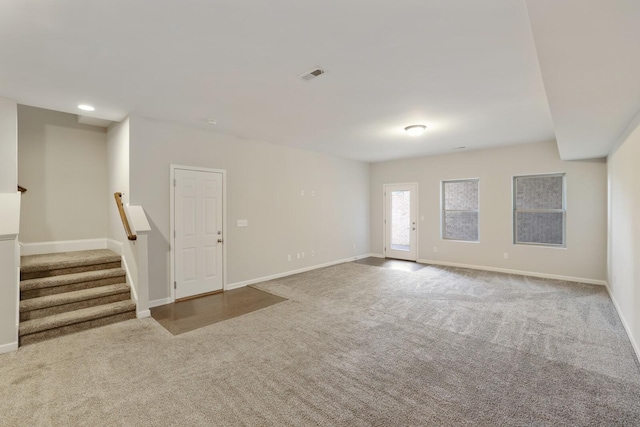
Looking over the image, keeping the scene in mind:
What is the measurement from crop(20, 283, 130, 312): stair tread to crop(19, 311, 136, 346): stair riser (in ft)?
1.11

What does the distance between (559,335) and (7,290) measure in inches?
228

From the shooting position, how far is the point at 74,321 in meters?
3.32

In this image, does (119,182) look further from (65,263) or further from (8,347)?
(8,347)

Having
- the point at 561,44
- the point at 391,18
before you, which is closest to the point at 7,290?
the point at 391,18

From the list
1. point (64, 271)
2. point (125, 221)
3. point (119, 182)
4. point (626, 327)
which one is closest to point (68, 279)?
point (64, 271)

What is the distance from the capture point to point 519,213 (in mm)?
6055

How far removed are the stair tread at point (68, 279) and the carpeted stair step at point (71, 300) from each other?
0.45 feet

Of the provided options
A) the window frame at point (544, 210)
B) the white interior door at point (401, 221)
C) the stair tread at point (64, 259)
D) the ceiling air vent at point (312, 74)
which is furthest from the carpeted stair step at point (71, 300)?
the window frame at point (544, 210)

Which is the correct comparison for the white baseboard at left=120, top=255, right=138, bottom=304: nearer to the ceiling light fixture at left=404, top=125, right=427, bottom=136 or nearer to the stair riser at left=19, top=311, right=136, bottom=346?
the stair riser at left=19, top=311, right=136, bottom=346

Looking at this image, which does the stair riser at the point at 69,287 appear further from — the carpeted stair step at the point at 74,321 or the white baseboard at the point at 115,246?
the white baseboard at the point at 115,246

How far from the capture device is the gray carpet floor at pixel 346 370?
1980mm

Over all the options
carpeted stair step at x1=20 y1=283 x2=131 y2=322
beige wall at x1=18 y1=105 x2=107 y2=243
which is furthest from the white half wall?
beige wall at x1=18 y1=105 x2=107 y2=243

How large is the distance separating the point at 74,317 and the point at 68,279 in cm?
64

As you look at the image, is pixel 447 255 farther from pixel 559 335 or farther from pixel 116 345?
pixel 116 345
